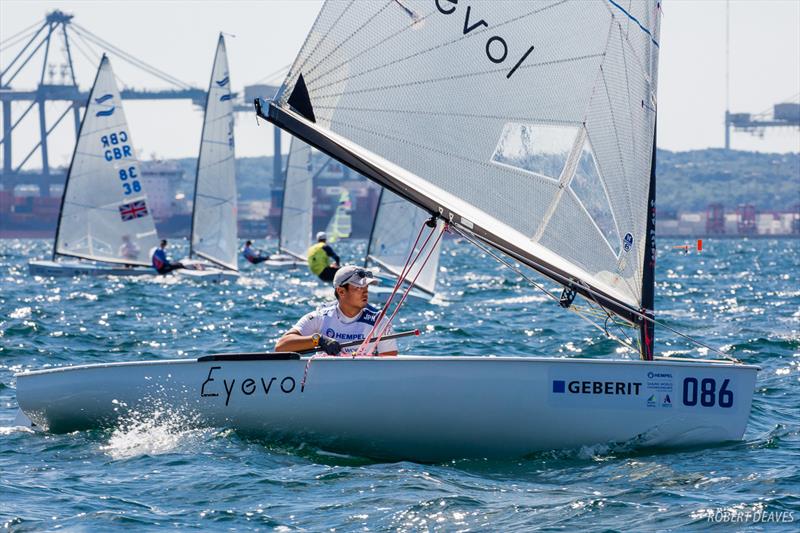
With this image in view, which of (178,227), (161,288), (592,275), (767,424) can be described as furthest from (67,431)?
(178,227)

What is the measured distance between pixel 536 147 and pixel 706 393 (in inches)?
67.7

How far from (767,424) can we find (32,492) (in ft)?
15.0

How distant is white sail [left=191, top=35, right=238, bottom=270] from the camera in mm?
29094

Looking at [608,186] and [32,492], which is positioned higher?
[608,186]

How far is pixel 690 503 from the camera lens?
224 inches

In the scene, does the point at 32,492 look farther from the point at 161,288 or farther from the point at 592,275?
the point at 161,288

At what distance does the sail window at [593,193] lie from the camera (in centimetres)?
722

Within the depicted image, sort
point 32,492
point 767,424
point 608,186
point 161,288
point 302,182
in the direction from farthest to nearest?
point 302,182, point 161,288, point 767,424, point 608,186, point 32,492

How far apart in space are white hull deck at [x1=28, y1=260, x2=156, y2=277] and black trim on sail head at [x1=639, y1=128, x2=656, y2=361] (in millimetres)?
20906

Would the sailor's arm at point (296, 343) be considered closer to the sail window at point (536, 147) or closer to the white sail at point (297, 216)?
the sail window at point (536, 147)

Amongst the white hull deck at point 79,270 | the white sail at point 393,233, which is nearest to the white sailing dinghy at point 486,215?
the white sail at point 393,233

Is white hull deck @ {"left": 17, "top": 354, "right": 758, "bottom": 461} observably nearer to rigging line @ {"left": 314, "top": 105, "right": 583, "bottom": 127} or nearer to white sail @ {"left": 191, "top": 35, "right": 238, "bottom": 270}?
rigging line @ {"left": 314, "top": 105, "right": 583, "bottom": 127}

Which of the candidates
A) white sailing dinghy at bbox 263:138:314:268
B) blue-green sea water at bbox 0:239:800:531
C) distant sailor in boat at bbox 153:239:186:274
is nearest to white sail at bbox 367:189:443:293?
distant sailor in boat at bbox 153:239:186:274

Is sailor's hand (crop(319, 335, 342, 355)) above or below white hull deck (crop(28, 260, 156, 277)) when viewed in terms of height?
above
